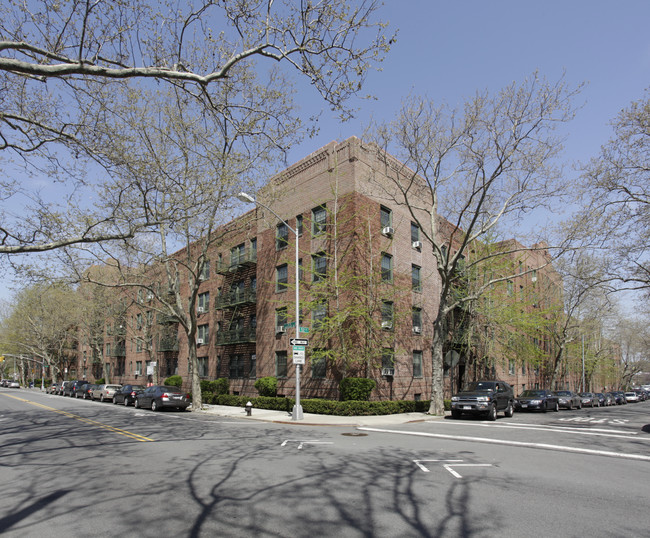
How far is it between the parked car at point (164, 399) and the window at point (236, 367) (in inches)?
213

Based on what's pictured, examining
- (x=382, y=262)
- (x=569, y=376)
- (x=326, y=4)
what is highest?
(x=326, y=4)

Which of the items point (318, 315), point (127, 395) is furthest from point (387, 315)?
point (127, 395)

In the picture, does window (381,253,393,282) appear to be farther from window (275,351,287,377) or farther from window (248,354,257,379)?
window (248,354,257,379)

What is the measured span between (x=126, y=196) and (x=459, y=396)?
15984 mm

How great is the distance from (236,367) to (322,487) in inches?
963

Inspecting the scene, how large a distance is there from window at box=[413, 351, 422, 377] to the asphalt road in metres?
14.1

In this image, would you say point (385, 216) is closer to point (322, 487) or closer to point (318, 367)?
point (318, 367)

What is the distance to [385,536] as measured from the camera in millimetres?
4820

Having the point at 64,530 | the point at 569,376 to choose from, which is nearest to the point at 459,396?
the point at 64,530

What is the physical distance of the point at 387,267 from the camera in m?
25.4

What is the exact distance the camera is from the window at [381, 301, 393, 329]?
2309 cm

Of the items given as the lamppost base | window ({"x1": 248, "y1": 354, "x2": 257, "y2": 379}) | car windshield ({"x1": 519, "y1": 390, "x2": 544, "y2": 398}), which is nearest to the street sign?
the lamppost base

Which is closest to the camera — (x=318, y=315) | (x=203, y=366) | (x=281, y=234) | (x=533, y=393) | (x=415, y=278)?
(x=318, y=315)

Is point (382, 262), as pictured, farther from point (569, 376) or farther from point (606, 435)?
point (569, 376)
